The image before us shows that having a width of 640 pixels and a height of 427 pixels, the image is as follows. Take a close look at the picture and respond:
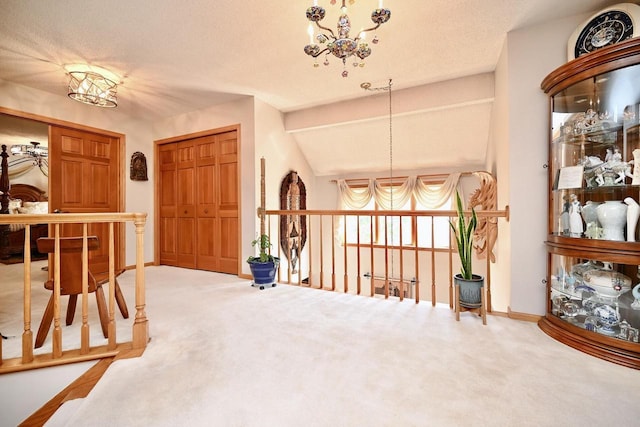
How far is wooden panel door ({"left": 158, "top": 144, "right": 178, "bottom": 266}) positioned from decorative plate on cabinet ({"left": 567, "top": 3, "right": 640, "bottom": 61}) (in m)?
4.77

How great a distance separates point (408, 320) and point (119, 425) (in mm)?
1880

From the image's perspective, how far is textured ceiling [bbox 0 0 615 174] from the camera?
2.00 meters

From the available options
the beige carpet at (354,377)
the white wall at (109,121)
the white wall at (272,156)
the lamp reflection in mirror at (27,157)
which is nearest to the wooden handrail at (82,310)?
the beige carpet at (354,377)

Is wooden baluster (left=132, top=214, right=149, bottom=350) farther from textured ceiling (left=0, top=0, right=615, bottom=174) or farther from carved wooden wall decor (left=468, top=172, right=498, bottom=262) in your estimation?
carved wooden wall decor (left=468, top=172, right=498, bottom=262)

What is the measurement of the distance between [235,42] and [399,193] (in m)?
3.68

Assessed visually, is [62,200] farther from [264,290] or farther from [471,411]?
[471,411]

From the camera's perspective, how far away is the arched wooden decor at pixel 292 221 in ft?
13.8

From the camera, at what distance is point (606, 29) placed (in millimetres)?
1854

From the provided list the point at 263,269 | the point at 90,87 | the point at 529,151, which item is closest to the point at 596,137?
the point at 529,151

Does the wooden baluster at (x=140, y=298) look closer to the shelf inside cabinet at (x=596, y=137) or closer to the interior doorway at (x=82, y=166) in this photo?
the interior doorway at (x=82, y=166)

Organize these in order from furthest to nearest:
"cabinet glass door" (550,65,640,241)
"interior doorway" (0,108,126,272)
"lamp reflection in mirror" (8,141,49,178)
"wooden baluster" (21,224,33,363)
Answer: "lamp reflection in mirror" (8,141,49,178) < "interior doorway" (0,108,126,272) < "cabinet glass door" (550,65,640,241) < "wooden baluster" (21,224,33,363)

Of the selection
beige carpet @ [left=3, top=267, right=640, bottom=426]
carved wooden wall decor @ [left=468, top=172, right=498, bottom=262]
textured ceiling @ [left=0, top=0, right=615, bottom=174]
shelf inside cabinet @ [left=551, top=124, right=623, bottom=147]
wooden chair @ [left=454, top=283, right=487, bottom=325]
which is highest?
textured ceiling @ [left=0, top=0, right=615, bottom=174]

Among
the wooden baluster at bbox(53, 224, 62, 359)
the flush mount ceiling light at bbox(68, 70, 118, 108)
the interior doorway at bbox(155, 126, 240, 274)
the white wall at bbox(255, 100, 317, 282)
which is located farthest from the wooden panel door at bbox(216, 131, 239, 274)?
the wooden baluster at bbox(53, 224, 62, 359)

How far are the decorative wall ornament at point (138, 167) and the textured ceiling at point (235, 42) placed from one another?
105cm
